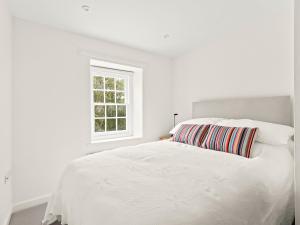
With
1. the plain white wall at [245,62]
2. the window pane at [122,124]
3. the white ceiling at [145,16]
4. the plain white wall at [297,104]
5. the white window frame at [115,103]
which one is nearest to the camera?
the plain white wall at [297,104]

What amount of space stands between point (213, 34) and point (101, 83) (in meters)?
2.06

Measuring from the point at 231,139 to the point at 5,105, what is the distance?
2.45 m

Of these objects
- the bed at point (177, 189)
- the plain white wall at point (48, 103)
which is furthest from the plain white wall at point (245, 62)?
the plain white wall at point (48, 103)

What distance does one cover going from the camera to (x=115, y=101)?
11.4ft

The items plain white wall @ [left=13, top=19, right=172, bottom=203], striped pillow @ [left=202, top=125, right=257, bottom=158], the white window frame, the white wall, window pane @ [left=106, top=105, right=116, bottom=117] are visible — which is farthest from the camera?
window pane @ [left=106, top=105, right=116, bottom=117]

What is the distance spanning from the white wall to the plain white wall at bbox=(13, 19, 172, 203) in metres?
0.16

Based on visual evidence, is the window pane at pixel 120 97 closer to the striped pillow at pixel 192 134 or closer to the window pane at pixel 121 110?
the window pane at pixel 121 110

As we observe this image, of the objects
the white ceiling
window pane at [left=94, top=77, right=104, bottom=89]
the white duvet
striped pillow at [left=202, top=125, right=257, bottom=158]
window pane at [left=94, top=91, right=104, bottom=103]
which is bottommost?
the white duvet

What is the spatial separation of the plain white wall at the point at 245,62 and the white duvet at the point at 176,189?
1.06 meters

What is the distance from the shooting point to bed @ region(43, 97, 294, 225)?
984 mm

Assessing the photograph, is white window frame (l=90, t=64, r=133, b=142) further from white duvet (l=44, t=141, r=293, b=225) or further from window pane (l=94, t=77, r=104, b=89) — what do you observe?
white duvet (l=44, t=141, r=293, b=225)

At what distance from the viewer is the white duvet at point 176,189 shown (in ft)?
3.22

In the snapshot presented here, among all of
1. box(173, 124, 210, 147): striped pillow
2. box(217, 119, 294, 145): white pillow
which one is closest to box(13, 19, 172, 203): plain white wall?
box(173, 124, 210, 147): striped pillow

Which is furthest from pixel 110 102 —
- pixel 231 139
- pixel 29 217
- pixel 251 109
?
pixel 251 109
